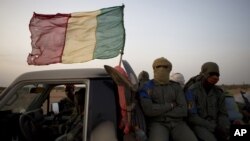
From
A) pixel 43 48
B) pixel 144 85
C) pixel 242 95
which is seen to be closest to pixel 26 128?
pixel 144 85

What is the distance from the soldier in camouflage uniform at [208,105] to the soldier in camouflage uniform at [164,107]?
0.18 m

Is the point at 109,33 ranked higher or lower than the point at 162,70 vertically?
higher

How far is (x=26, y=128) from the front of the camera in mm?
3838

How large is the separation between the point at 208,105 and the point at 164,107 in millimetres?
853

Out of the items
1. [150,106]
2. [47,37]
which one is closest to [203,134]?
[150,106]

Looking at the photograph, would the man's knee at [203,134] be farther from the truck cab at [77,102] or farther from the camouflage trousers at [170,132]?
the truck cab at [77,102]

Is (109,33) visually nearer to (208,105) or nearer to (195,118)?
(208,105)

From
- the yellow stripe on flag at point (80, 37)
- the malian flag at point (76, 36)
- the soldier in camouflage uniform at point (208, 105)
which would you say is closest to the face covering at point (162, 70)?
the soldier in camouflage uniform at point (208, 105)

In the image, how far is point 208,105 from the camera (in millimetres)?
4555

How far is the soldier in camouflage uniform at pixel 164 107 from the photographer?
377 cm

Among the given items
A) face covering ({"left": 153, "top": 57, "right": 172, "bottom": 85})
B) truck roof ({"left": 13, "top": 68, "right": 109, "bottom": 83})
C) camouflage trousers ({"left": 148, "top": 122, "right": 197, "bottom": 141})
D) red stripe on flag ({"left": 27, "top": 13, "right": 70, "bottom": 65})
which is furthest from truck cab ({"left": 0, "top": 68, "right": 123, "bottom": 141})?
red stripe on flag ({"left": 27, "top": 13, "right": 70, "bottom": 65})

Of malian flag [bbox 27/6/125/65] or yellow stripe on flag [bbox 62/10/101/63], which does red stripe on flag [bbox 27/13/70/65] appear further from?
yellow stripe on flag [bbox 62/10/101/63]

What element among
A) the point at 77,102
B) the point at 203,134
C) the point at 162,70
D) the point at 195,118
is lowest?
the point at 203,134

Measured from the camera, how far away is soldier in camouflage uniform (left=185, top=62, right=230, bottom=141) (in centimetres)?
417
